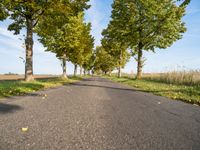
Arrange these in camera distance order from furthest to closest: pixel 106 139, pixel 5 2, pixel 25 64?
pixel 25 64
pixel 5 2
pixel 106 139

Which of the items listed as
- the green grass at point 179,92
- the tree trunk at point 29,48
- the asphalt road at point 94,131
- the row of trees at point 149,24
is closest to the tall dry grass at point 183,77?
the green grass at point 179,92

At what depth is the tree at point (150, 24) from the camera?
→ 3350 cm

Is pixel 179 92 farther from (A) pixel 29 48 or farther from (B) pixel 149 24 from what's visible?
(B) pixel 149 24

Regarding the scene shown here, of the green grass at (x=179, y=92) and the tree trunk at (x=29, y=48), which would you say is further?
the tree trunk at (x=29, y=48)

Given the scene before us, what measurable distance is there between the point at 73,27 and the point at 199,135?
30328 millimetres

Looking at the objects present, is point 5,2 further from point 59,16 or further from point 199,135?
point 199,135

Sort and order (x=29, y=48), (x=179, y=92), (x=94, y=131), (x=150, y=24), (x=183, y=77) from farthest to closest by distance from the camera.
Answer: (x=150, y=24) < (x=183, y=77) < (x=29, y=48) < (x=179, y=92) < (x=94, y=131)

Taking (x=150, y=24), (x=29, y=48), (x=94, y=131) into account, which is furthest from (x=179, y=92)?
(x=150, y=24)

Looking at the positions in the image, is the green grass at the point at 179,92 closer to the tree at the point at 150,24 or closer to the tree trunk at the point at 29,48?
the tree trunk at the point at 29,48

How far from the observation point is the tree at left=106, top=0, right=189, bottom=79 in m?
33.5

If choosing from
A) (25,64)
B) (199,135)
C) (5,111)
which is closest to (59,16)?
(25,64)

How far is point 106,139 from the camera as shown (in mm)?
4621

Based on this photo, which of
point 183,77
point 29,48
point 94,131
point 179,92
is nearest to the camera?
point 94,131

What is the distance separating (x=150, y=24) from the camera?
112ft
